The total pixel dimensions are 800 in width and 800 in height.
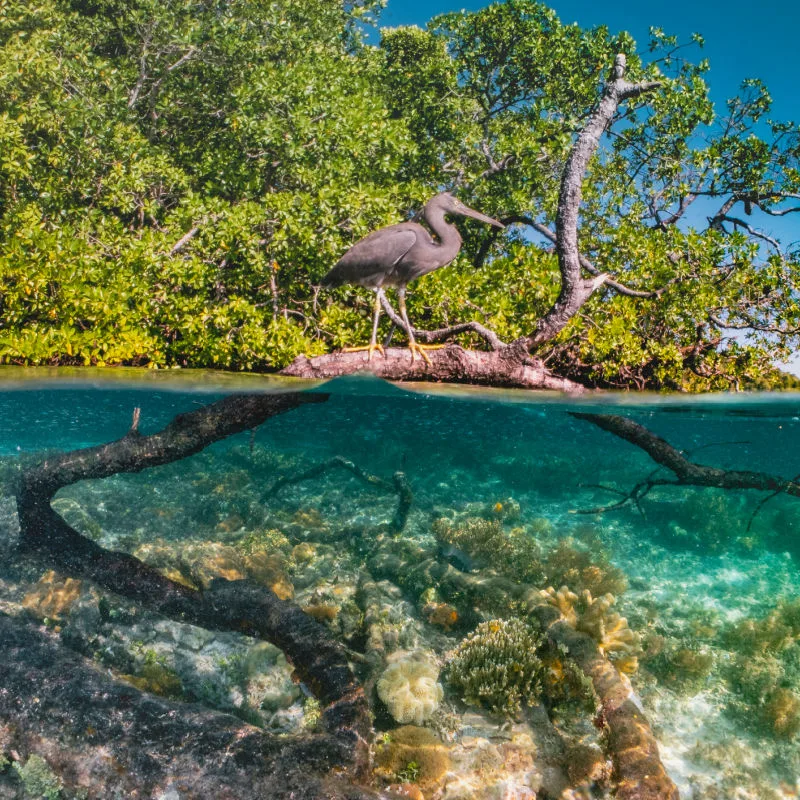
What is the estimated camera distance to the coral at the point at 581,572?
1044 cm

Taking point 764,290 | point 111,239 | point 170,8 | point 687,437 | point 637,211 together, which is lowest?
point 687,437

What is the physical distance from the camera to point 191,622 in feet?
26.6

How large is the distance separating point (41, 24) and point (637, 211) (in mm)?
17497

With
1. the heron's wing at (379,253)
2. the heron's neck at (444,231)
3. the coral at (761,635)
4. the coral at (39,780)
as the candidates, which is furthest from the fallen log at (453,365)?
the coral at (761,635)

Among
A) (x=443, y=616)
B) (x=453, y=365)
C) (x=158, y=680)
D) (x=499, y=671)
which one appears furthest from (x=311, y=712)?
(x=453, y=365)

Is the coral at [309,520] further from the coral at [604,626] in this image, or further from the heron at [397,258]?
the heron at [397,258]

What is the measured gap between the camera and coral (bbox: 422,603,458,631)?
8938 mm

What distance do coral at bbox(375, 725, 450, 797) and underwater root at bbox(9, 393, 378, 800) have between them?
0.52m

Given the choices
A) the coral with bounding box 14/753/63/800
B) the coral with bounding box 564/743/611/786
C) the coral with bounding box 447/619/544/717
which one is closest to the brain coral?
the coral with bounding box 447/619/544/717

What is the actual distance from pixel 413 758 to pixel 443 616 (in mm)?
3023

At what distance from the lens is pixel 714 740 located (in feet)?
24.1

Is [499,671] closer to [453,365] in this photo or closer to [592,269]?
[453,365]

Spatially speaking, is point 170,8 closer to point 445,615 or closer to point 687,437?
point 445,615

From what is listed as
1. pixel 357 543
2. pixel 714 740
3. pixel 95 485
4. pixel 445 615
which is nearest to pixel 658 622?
pixel 714 740
